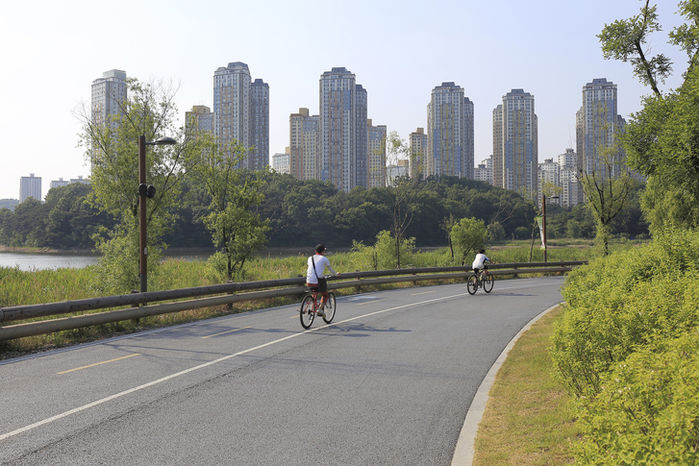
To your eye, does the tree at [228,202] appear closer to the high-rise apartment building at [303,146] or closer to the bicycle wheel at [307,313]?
the bicycle wheel at [307,313]

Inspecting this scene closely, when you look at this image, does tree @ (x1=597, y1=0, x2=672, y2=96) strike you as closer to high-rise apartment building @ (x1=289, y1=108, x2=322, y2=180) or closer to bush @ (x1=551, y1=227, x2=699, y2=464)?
bush @ (x1=551, y1=227, x2=699, y2=464)

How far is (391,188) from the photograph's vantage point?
3622 cm

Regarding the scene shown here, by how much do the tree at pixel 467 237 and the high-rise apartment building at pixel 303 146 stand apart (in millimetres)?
136506

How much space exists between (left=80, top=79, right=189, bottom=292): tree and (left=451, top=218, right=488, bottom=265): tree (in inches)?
839

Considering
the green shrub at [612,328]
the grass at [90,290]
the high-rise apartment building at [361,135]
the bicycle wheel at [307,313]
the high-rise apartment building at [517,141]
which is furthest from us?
the high-rise apartment building at [517,141]

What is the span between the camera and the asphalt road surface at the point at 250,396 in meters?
4.84

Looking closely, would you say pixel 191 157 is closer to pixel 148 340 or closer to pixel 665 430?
pixel 148 340

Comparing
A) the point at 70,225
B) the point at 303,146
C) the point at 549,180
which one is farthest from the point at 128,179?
the point at 303,146

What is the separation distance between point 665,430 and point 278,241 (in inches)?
3603

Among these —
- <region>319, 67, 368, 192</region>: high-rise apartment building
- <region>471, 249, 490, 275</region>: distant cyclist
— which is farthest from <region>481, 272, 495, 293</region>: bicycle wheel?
<region>319, 67, 368, 192</region>: high-rise apartment building

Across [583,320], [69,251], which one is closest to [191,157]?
[583,320]

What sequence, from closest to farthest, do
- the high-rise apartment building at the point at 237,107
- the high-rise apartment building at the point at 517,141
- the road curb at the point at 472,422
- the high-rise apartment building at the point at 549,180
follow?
the road curb at the point at 472,422 < the high-rise apartment building at the point at 549,180 < the high-rise apartment building at the point at 237,107 < the high-rise apartment building at the point at 517,141

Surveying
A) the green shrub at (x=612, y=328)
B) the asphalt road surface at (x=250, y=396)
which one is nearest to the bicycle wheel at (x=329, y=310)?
the asphalt road surface at (x=250, y=396)

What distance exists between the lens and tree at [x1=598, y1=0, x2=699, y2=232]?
14220 mm
